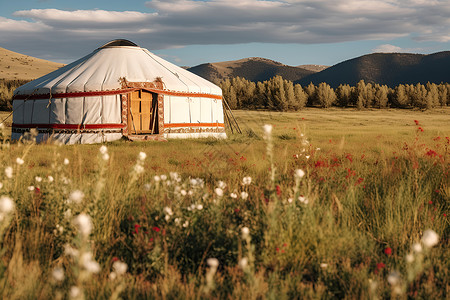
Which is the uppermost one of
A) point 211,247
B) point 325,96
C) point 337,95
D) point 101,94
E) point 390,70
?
point 390,70

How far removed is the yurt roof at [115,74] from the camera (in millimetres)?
13500

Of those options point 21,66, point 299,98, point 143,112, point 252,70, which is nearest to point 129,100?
point 143,112

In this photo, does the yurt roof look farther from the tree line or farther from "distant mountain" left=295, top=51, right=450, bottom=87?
"distant mountain" left=295, top=51, right=450, bottom=87

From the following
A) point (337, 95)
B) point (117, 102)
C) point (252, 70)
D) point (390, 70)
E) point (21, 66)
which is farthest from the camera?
point (252, 70)

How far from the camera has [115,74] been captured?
45.5ft

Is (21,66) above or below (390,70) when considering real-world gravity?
below

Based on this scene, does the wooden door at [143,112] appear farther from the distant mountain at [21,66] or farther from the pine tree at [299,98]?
the distant mountain at [21,66]

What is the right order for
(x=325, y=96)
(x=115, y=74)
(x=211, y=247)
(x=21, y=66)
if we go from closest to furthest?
(x=211, y=247) → (x=115, y=74) → (x=325, y=96) → (x=21, y=66)

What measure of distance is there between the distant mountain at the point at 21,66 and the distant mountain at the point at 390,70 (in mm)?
90617

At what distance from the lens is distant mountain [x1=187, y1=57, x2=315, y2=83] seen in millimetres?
155000

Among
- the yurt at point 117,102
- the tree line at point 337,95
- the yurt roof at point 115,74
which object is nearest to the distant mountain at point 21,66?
the tree line at point 337,95

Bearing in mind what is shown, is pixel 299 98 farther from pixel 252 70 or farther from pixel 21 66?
pixel 252 70

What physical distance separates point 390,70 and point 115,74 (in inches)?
5351

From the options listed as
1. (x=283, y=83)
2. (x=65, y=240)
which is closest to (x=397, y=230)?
(x=65, y=240)
